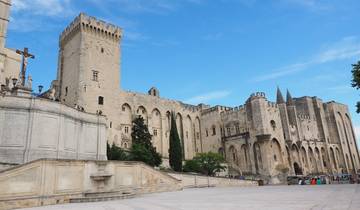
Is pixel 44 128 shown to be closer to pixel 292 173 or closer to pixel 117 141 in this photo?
pixel 117 141

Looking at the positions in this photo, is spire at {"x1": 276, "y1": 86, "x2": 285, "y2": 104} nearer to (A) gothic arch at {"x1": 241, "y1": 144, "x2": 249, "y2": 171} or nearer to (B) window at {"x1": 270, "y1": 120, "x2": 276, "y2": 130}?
(B) window at {"x1": 270, "y1": 120, "x2": 276, "y2": 130}

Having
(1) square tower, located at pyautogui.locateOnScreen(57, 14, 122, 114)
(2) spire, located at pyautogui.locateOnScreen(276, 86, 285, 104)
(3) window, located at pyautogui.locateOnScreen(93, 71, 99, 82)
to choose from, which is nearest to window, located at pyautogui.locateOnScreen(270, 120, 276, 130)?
(2) spire, located at pyautogui.locateOnScreen(276, 86, 285, 104)

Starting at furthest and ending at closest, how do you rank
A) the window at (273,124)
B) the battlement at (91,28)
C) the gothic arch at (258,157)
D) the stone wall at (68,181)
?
the window at (273,124), the gothic arch at (258,157), the battlement at (91,28), the stone wall at (68,181)

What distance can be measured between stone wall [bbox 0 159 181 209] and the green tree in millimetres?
10663

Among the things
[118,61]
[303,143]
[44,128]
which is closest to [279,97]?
[303,143]

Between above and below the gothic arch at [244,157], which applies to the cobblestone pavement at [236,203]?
below

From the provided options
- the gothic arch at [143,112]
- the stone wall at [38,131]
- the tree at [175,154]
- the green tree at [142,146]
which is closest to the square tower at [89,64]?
the green tree at [142,146]

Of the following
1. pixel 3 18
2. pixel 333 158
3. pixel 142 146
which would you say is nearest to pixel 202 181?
pixel 142 146

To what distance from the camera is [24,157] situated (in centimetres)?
1585

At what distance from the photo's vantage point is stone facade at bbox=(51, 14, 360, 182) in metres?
35.5

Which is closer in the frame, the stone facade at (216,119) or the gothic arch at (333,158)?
the stone facade at (216,119)

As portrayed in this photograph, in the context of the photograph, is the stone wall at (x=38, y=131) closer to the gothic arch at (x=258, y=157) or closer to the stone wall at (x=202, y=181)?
the stone wall at (x=202, y=181)

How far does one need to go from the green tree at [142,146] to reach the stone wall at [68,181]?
10.7 metres

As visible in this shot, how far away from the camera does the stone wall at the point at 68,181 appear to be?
11.6m
